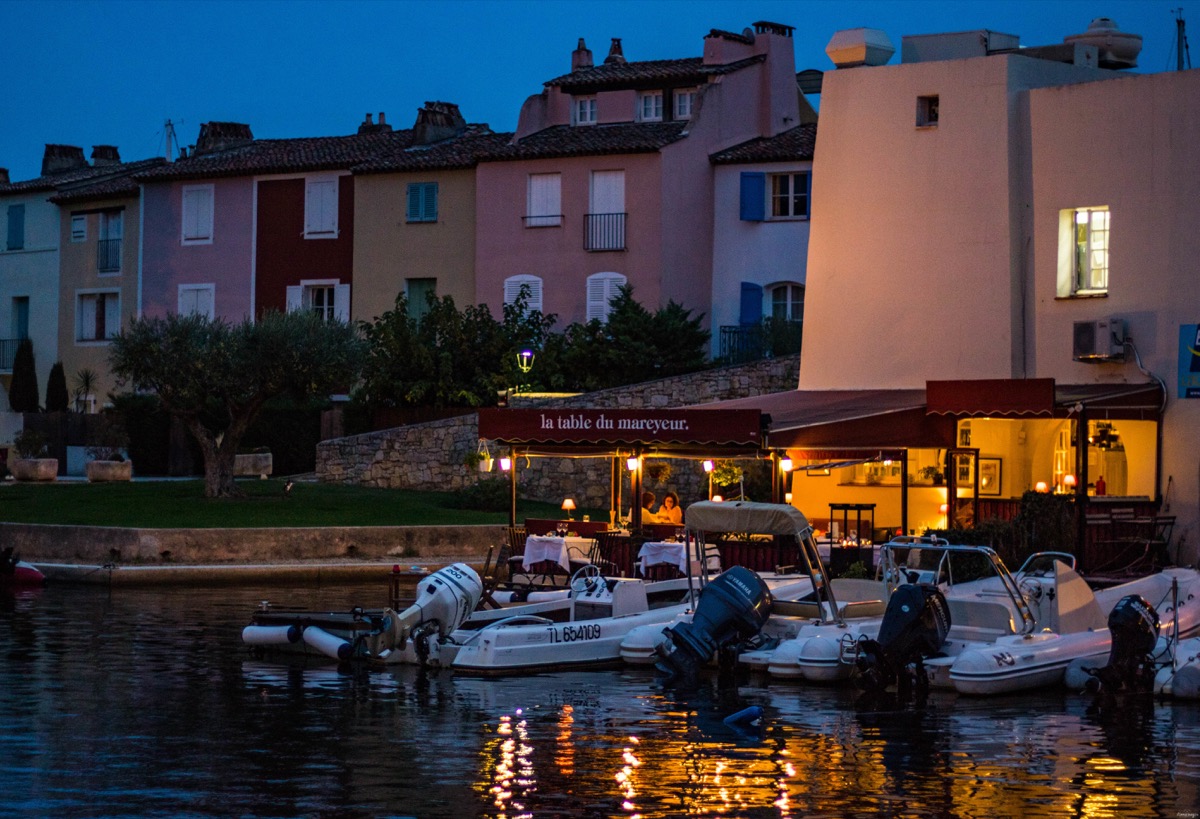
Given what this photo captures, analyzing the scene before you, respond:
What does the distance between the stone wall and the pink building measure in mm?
6413

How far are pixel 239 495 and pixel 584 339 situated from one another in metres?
10.0

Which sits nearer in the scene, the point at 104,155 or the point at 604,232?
the point at 604,232

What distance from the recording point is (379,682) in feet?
63.4

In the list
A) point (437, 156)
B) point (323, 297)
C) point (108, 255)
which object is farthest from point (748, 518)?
point (108, 255)

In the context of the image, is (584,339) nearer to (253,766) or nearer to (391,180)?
(391,180)

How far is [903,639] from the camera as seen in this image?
18.6 metres

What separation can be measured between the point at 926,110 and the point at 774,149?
47.7 feet

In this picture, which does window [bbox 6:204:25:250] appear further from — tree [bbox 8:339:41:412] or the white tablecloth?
the white tablecloth

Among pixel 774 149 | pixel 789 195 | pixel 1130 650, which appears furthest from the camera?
pixel 774 149

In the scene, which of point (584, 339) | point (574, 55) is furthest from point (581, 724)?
point (574, 55)

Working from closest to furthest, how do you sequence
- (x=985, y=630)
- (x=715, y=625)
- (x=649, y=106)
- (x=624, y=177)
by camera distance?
(x=985, y=630)
(x=715, y=625)
(x=624, y=177)
(x=649, y=106)

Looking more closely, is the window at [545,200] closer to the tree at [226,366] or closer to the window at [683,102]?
the window at [683,102]

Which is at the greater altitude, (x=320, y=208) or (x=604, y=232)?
(x=320, y=208)

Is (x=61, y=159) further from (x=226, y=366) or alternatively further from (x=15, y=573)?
(x=15, y=573)
